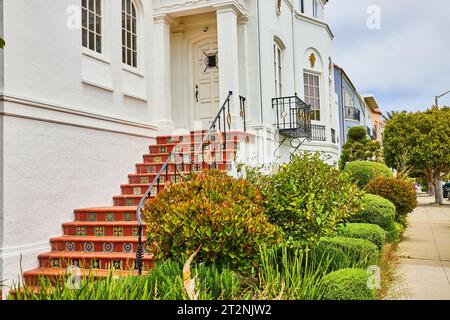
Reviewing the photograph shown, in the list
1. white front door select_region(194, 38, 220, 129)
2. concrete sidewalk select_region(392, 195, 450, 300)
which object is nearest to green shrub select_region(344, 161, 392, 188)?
concrete sidewalk select_region(392, 195, 450, 300)

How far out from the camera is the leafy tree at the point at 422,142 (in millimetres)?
18984

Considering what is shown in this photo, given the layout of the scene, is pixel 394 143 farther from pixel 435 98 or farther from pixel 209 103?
pixel 209 103

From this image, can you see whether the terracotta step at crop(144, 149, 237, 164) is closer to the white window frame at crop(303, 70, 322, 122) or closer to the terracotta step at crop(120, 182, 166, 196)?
the terracotta step at crop(120, 182, 166, 196)

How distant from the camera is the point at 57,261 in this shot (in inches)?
239

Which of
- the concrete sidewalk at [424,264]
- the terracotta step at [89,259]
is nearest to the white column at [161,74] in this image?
the terracotta step at [89,259]

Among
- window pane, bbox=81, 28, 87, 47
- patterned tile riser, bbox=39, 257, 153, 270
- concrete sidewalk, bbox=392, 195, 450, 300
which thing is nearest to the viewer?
concrete sidewalk, bbox=392, 195, 450, 300

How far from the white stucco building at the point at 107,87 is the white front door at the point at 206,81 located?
3 cm

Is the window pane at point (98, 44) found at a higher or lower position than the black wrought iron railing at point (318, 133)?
higher

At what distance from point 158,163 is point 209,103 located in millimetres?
2788

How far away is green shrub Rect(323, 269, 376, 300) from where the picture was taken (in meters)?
3.93

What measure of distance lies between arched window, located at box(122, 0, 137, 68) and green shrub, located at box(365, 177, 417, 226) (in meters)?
6.42

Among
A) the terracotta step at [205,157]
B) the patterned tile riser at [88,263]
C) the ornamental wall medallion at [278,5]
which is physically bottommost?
the patterned tile riser at [88,263]

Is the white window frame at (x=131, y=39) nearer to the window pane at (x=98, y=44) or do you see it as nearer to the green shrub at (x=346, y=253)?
the window pane at (x=98, y=44)
